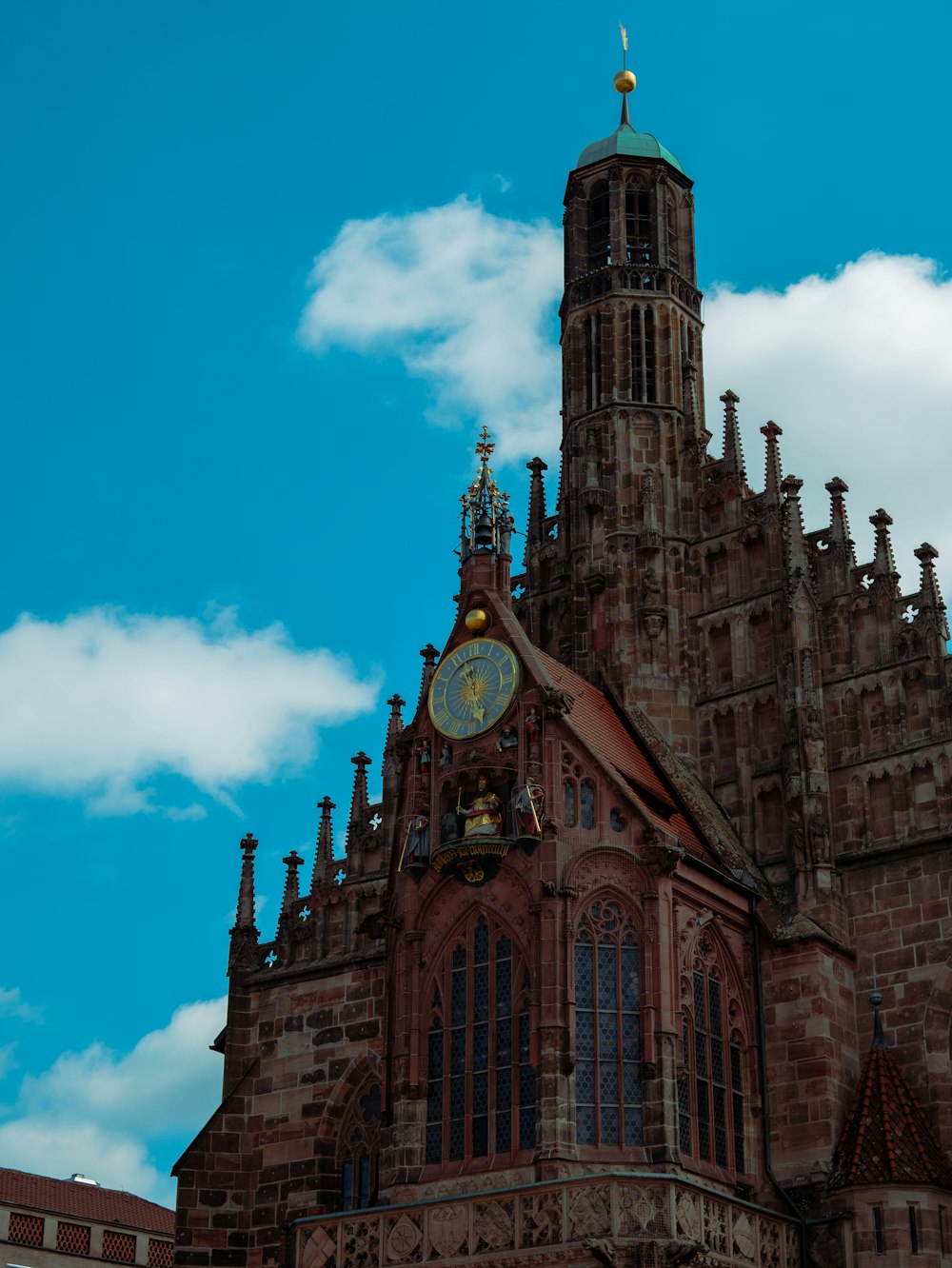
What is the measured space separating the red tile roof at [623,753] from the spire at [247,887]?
8.23m

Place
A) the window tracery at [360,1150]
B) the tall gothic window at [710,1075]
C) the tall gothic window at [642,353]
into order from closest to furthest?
the tall gothic window at [710,1075] → the window tracery at [360,1150] → the tall gothic window at [642,353]

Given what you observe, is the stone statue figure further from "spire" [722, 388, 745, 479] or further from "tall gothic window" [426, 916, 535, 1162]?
"spire" [722, 388, 745, 479]

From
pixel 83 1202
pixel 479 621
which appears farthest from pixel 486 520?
Result: pixel 83 1202

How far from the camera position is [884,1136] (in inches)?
1476

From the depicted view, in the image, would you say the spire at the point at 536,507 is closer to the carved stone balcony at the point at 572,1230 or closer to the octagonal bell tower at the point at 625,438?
the octagonal bell tower at the point at 625,438

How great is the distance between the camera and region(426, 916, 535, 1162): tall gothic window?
37031 mm

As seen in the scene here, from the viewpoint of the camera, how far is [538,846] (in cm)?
3812

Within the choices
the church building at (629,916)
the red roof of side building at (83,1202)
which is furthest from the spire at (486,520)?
the red roof of side building at (83,1202)

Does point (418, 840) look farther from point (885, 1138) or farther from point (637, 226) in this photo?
point (637, 226)

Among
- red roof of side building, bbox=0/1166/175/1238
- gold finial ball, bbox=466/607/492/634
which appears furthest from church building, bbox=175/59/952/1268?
red roof of side building, bbox=0/1166/175/1238

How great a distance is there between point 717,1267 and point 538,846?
7515 mm

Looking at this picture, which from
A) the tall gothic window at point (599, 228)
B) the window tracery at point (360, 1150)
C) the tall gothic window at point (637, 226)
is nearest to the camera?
the window tracery at point (360, 1150)

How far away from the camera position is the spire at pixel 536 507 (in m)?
47.9

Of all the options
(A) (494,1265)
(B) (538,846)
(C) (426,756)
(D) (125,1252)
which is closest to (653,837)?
(B) (538,846)
